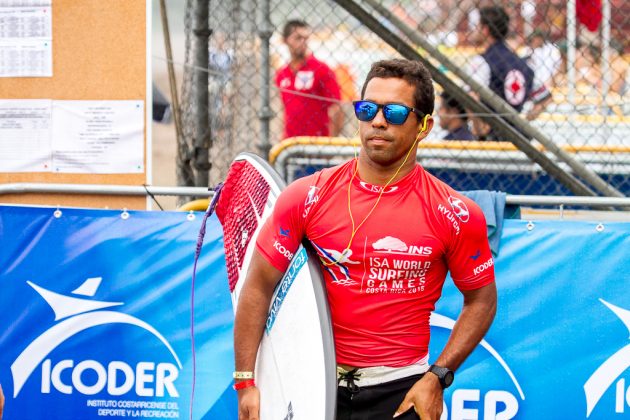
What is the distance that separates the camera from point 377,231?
3.74m

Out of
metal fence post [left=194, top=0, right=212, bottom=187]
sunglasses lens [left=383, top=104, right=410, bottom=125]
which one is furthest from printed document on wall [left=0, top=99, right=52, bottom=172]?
sunglasses lens [left=383, top=104, right=410, bottom=125]

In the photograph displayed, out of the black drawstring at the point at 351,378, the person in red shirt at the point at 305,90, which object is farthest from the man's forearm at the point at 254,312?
the person in red shirt at the point at 305,90

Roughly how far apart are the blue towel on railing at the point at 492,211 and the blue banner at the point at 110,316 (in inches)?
54.3

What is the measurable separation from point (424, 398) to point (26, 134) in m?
3.09

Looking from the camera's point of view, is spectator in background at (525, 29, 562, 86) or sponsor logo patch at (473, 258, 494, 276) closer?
sponsor logo patch at (473, 258, 494, 276)

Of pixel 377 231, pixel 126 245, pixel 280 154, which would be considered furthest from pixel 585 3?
pixel 377 231

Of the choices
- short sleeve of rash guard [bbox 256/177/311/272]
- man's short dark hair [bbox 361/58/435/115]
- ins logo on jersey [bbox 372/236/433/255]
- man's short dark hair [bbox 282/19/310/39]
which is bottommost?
A: ins logo on jersey [bbox 372/236/433/255]

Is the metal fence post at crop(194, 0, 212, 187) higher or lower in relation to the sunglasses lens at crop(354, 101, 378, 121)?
higher

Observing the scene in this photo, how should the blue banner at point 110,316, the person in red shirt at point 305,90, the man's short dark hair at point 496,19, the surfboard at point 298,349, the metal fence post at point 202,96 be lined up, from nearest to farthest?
the surfboard at point 298,349 → the blue banner at point 110,316 → the metal fence post at point 202,96 → the man's short dark hair at point 496,19 → the person in red shirt at point 305,90

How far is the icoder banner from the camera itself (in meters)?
5.13

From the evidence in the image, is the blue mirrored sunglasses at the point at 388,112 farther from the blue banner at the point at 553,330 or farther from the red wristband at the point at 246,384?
the blue banner at the point at 553,330

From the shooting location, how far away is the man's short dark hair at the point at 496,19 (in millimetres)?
8048

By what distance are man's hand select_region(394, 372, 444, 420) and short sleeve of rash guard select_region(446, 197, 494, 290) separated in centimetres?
40

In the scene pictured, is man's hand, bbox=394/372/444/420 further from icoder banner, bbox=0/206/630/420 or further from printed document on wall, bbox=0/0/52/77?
printed document on wall, bbox=0/0/52/77
